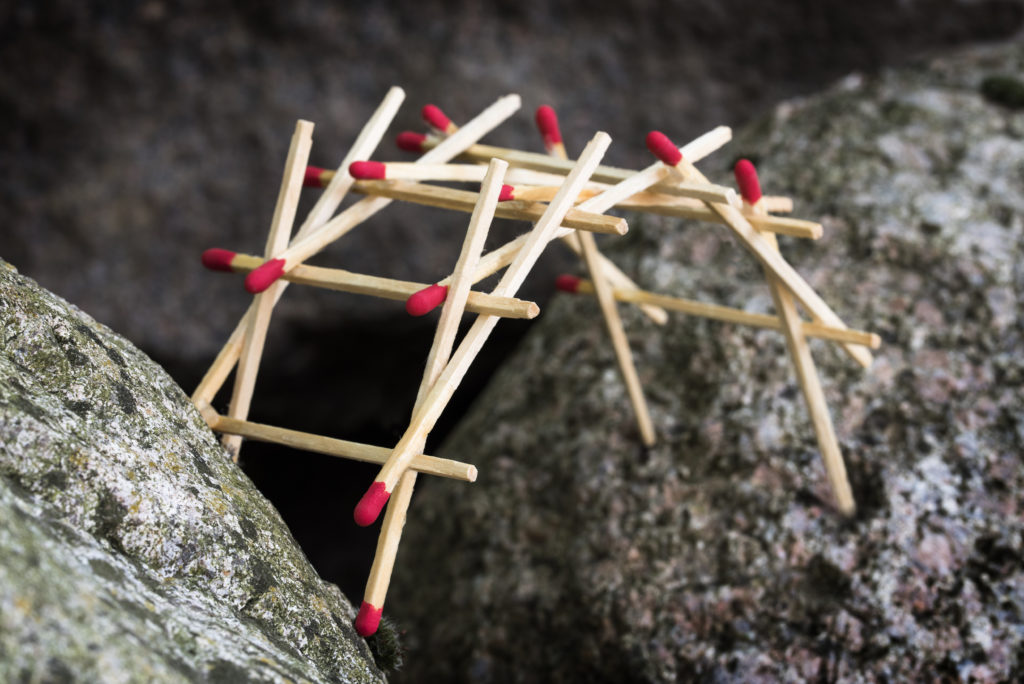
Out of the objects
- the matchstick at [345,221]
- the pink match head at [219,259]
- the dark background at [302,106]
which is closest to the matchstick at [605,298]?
the matchstick at [345,221]

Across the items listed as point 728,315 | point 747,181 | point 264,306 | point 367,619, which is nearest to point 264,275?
point 264,306

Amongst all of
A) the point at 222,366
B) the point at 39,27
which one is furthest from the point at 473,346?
the point at 39,27

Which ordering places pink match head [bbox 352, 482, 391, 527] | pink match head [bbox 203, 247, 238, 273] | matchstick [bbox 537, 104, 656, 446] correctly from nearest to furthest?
1. pink match head [bbox 352, 482, 391, 527]
2. pink match head [bbox 203, 247, 238, 273]
3. matchstick [bbox 537, 104, 656, 446]

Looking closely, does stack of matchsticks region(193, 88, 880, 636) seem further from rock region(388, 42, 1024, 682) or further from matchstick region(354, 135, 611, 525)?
rock region(388, 42, 1024, 682)

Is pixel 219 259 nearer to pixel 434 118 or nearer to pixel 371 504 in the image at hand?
pixel 434 118

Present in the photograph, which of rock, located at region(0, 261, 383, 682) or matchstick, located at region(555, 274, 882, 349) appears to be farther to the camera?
matchstick, located at region(555, 274, 882, 349)

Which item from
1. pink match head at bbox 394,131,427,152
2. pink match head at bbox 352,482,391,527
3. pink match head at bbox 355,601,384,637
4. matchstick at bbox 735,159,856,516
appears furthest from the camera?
pink match head at bbox 394,131,427,152

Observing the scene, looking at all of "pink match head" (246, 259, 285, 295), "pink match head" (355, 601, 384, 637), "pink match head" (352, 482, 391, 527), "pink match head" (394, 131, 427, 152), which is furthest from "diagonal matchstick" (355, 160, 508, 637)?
"pink match head" (394, 131, 427, 152)
